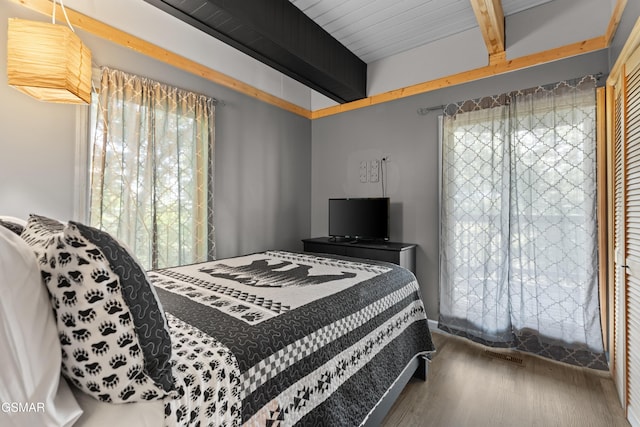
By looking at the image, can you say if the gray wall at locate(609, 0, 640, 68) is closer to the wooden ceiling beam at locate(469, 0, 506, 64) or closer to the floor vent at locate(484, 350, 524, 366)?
the wooden ceiling beam at locate(469, 0, 506, 64)

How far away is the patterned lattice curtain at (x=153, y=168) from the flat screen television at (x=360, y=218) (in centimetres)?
151

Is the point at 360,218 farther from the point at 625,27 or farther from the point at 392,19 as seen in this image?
the point at 625,27

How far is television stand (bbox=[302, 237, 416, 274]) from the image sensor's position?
3041mm

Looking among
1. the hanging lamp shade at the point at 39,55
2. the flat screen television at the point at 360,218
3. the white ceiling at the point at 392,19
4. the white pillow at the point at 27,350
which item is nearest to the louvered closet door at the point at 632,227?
the white ceiling at the point at 392,19

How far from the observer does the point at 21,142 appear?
204 centimetres

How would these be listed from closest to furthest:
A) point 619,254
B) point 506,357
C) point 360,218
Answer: point 619,254 → point 506,357 → point 360,218

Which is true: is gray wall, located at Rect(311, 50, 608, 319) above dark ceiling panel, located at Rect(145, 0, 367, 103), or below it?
below

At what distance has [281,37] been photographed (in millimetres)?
2480

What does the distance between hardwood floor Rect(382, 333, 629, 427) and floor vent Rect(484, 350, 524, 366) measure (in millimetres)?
34

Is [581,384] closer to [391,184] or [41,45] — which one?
[391,184]

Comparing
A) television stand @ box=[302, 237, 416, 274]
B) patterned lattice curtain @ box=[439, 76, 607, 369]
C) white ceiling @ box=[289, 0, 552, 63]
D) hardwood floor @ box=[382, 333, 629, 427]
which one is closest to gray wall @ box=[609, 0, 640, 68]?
patterned lattice curtain @ box=[439, 76, 607, 369]

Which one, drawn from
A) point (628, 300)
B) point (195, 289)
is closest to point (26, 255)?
point (195, 289)

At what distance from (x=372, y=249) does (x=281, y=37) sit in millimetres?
2201

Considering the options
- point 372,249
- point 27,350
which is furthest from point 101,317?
A: point 372,249
